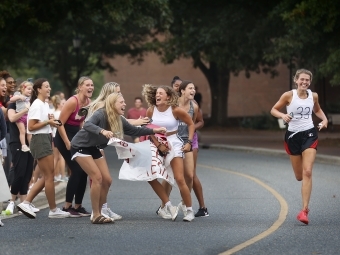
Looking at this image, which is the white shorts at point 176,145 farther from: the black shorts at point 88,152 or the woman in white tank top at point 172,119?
the black shorts at point 88,152

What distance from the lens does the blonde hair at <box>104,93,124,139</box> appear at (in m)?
12.6

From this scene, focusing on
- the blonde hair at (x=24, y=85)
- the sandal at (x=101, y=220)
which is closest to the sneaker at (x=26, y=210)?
the sandal at (x=101, y=220)

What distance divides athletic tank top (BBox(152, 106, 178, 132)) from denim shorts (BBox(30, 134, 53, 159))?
56.5 inches

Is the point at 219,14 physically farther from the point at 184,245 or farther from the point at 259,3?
the point at 184,245

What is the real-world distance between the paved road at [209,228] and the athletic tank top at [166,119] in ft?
3.93

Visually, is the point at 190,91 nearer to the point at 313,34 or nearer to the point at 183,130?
the point at 183,130

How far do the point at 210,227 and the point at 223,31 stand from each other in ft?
82.8

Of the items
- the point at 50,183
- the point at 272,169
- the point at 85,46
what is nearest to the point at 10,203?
the point at 50,183

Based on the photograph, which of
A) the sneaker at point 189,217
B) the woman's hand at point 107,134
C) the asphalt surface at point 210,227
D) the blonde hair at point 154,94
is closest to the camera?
the asphalt surface at point 210,227

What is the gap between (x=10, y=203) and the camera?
46.1ft

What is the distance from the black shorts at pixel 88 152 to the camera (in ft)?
41.7

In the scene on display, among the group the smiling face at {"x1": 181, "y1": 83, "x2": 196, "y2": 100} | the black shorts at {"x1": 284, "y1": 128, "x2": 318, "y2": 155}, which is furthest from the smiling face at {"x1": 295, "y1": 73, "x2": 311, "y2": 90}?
the smiling face at {"x1": 181, "y1": 83, "x2": 196, "y2": 100}

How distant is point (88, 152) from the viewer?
41.8ft

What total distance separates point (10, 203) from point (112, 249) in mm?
4260
